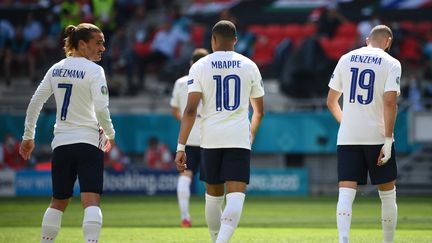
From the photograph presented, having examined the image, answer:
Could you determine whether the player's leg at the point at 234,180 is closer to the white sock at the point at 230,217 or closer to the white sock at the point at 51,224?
the white sock at the point at 230,217

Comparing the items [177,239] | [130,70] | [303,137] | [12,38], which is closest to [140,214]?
[177,239]

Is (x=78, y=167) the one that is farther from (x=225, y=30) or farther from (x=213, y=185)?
(x=225, y=30)

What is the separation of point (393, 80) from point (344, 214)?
1.53 m

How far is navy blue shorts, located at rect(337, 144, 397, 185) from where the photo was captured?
11.6 meters

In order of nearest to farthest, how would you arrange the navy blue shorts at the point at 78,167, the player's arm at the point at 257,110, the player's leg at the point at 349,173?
the navy blue shorts at the point at 78,167
the player's arm at the point at 257,110
the player's leg at the point at 349,173

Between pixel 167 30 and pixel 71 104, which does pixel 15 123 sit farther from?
pixel 71 104

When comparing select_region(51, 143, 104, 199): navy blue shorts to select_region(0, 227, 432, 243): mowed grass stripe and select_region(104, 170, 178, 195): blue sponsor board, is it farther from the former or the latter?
select_region(104, 170, 178, 195): blue sponsor board

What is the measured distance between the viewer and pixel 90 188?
10633 mm

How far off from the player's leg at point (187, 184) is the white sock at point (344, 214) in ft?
18.5

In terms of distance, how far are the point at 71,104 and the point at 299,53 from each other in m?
19.0

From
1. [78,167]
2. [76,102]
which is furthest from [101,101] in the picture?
[78,167]

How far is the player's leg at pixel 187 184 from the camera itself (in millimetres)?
16906

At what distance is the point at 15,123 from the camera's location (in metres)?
30.1

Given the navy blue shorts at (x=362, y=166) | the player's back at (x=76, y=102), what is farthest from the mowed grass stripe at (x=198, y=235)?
the player's back at (x=76, y=102)
